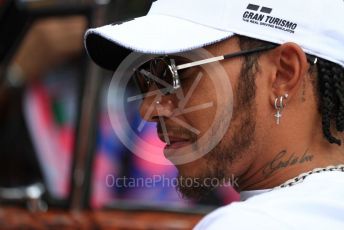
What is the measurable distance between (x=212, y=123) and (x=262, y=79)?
0.19 m

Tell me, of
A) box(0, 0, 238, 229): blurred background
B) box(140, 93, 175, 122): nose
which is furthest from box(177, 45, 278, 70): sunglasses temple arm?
box(0, 0, 238, 229): blurred background

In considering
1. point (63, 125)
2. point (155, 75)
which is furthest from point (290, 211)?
point (63, 125)

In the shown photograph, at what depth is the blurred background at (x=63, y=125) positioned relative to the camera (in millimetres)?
3889

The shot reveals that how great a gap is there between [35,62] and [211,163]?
3.19m

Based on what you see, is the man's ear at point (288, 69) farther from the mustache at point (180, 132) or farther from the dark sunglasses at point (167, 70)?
the mustache at point (180, 132)

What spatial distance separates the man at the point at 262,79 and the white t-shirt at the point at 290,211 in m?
0.12

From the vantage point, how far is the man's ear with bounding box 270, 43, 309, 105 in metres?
1.83

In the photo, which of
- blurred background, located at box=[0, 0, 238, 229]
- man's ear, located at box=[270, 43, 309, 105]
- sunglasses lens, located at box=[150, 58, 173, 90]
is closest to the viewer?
man's ear, located at box=[270, 43, 309, 105]

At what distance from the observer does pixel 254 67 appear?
75.0 inches

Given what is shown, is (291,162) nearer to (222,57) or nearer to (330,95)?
(330,95)

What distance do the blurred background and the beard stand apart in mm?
1693

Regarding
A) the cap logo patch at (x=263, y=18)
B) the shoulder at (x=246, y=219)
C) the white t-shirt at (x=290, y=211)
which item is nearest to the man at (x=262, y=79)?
the cap logo patch at (x=263, y=18)

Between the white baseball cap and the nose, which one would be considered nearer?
the white baseball cap

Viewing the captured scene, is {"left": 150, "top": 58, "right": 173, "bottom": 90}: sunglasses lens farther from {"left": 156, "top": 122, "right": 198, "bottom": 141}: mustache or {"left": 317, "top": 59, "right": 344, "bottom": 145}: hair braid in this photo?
{"left": 317, "top": 59, "right": 344, "bottom": 145}: hair braid
